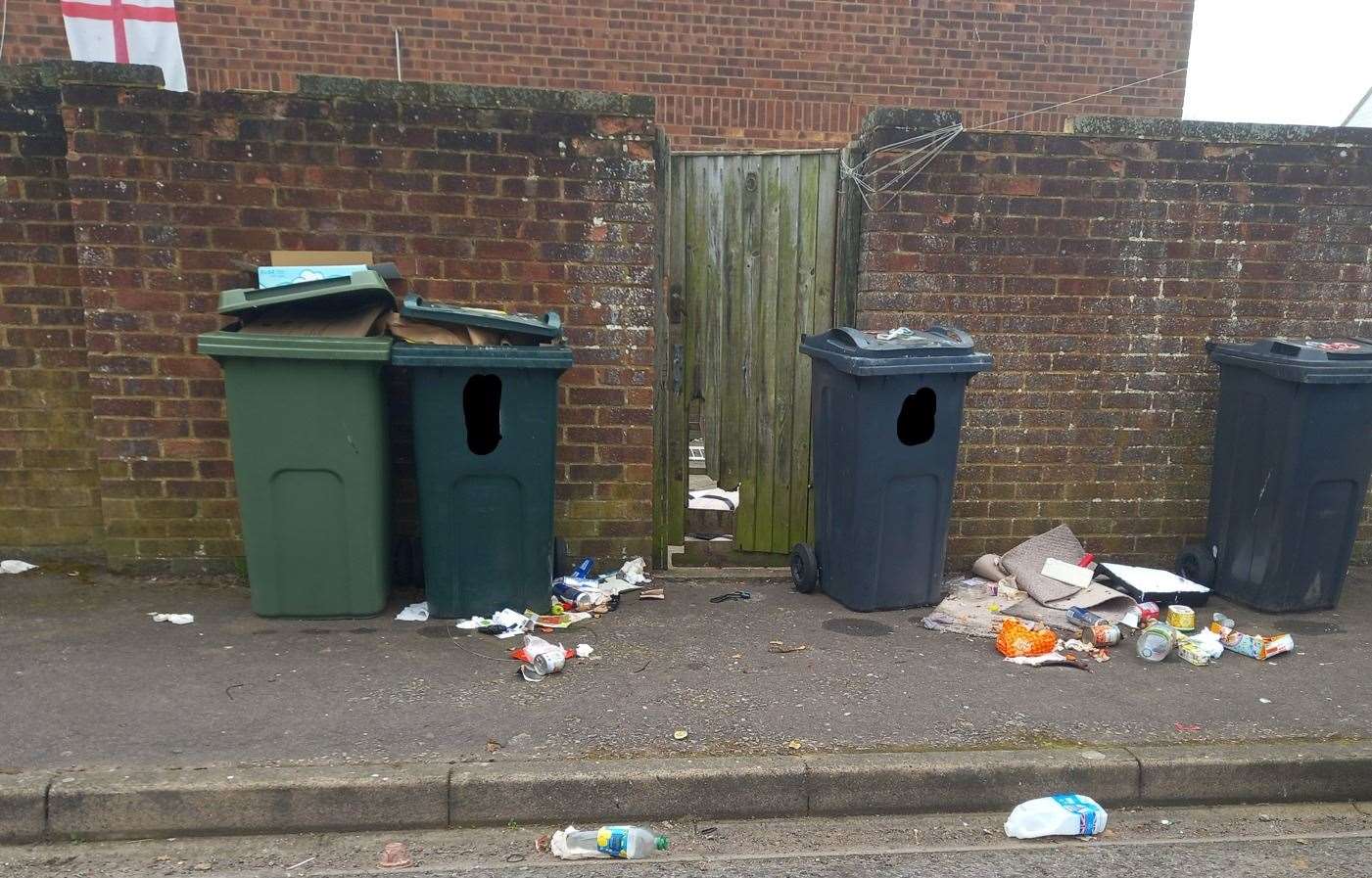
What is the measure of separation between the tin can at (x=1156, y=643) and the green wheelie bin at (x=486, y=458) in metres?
2.58

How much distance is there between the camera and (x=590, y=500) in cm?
443

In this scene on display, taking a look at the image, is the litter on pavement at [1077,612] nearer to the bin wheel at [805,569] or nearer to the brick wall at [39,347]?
the bin wheel at [805,569]

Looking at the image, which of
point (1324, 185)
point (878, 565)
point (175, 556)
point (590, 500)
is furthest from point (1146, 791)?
point (175, 556)

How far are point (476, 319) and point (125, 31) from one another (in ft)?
15.0

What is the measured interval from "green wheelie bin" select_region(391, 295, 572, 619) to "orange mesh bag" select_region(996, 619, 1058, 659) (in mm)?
2012

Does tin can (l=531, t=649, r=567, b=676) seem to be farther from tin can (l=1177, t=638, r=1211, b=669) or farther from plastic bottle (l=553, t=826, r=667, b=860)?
tin can (l=1177, t=638, r=1211, b=669)

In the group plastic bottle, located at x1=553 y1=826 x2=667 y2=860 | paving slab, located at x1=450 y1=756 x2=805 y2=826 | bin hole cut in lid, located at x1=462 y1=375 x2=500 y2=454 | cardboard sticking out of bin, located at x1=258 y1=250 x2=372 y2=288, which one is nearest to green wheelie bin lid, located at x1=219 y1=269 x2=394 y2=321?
cardboard sticking out of bin, located at x1=258 y1=250 x2=372 y2=288

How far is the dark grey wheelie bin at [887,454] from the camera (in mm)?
3879

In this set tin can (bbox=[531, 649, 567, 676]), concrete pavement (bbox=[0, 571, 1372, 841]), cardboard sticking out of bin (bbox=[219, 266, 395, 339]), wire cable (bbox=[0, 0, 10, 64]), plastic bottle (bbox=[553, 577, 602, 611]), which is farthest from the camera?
wire cable (bbox=[0, 0, 10, 64])

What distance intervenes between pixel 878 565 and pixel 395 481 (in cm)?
240

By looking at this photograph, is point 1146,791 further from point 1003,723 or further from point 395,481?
point 395,481

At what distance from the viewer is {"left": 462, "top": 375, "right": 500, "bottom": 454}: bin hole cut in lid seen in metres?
3.83

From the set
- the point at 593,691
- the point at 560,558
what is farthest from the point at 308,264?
the point at 593,691

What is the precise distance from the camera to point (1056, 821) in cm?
264
